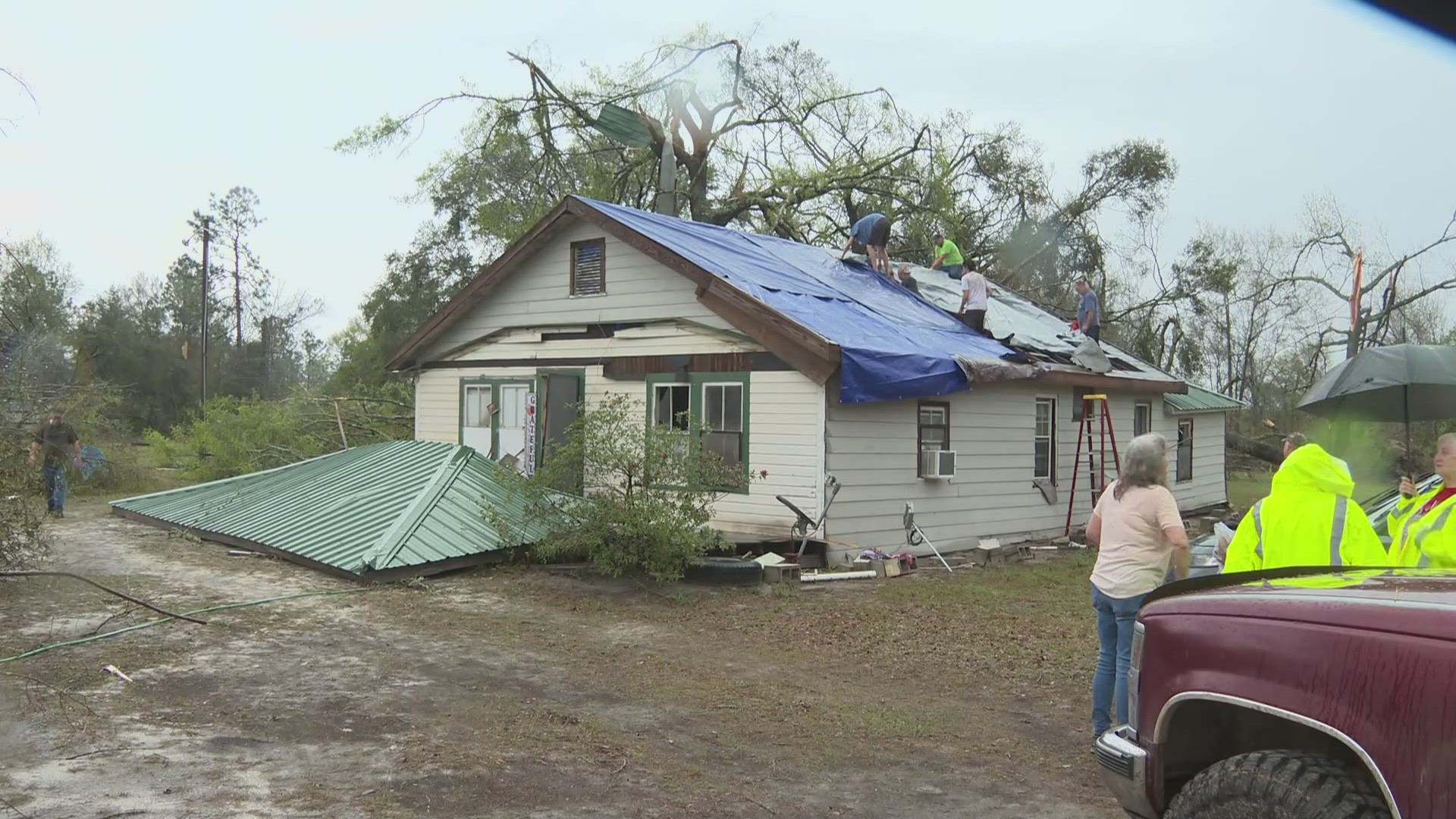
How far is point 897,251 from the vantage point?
28125 millimetres

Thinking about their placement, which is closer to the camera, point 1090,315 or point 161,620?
point 161,620

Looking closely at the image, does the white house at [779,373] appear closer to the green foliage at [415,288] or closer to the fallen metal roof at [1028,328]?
the fallen metal roof at [1028,328]

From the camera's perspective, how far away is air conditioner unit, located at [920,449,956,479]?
13.5 metres

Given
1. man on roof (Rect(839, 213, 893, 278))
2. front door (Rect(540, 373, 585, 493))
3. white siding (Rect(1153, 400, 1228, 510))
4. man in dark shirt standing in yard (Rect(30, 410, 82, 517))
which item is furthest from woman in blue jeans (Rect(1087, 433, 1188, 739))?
white siding (Rect(1153, 400, 1228, 510))

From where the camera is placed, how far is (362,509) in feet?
42.0

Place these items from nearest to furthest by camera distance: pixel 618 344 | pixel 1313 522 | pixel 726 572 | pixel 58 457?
pixel 1313 522 < pixel 726 572 < pixel 58 457 < pixel 618 344

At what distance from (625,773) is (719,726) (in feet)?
3.37

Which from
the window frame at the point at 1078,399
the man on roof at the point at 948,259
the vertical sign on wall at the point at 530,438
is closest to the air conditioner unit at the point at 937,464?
the window frame at the point at 1078,399

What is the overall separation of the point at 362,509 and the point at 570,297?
4.28 m

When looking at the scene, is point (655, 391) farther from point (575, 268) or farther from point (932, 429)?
point (932, 429)

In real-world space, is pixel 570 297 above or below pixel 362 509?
above

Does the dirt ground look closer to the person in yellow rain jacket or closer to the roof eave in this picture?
the person in yellow rain jacket

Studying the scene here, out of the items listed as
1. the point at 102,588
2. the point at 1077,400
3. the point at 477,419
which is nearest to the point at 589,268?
the point at 477,419

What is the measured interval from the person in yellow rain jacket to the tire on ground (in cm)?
659
